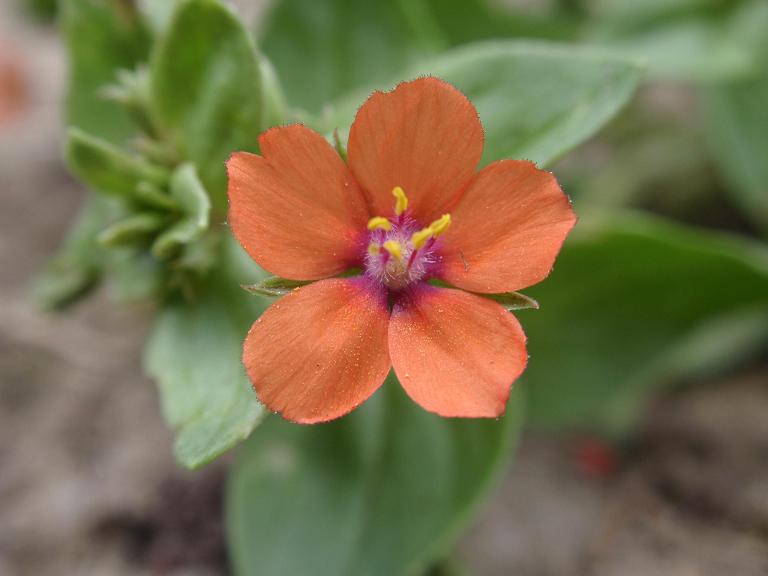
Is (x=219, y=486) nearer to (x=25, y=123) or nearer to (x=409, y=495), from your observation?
(x=409, y=495)

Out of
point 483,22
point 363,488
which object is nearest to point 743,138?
point 483,22

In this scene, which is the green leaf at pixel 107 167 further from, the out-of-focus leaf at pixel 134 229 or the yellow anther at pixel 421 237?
the yellow anther at pixel 421 237

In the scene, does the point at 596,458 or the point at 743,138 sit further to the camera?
the point at 743,138

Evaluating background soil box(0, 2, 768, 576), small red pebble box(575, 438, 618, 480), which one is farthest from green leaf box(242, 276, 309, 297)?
small red pebble box(575, 438, 618, 480)

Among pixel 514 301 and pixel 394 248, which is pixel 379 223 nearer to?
Answer: pixel 394 248

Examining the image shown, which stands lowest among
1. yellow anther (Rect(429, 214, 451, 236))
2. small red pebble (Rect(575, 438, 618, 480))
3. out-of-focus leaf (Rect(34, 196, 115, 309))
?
small red pebble (Rect(575, 438, 618, 480))

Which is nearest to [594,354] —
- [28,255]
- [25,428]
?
[25,428]

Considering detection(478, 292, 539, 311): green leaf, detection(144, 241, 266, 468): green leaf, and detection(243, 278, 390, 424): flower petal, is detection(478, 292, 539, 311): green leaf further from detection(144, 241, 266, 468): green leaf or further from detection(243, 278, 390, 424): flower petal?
detection(144, 241, 266, 468): green leaf
